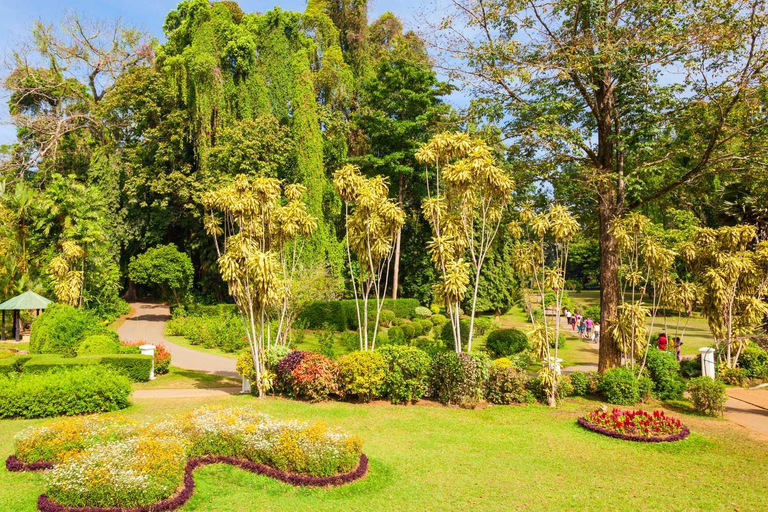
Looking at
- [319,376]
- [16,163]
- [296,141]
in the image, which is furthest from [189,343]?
[16,163]

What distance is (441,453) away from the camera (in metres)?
9.05

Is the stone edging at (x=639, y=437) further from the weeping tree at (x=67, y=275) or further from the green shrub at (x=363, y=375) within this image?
the weeping tree at (x=67, y=275)

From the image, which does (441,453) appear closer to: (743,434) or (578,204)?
(743,434)

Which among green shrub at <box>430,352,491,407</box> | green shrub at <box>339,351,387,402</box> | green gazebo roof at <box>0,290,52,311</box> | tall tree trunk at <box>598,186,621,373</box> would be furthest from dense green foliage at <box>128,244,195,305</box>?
tall tree trunk at <box>598,186,621,373</box>

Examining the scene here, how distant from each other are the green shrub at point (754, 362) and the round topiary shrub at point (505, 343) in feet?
24.3

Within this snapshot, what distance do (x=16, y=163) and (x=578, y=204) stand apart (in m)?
36.7

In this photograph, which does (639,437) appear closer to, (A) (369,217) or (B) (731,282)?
(A) (369,217)

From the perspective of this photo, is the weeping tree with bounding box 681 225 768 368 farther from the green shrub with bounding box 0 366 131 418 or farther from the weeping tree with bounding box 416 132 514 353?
the green shrub with bounding box 0 366 131 418

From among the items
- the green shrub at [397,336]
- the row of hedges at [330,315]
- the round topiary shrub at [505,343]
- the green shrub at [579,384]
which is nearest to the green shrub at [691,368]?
the green shrub at [579,384]

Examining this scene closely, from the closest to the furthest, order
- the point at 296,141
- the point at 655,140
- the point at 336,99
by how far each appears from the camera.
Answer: the point at 655,140 → the point at 296,141 → the point at 336,99

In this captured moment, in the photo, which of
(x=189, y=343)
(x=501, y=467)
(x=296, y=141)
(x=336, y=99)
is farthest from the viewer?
(x=336, y=99)

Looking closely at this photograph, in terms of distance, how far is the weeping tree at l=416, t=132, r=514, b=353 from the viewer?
13.4 m

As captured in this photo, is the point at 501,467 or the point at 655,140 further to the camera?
the point at 655,140

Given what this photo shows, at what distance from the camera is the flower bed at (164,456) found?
6.37 metres
